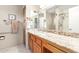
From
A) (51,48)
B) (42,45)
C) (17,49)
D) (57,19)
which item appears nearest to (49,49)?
(51,48)

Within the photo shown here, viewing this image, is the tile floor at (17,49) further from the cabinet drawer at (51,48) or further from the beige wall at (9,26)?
the cabinet drawer at (51,48)

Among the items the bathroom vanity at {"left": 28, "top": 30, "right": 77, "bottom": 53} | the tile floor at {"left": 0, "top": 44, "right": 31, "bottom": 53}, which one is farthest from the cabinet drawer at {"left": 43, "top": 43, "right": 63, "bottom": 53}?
the tile floor at {"left": 0, "top": 44, "right": 31, "bottom": 53}

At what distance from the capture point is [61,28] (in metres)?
1.44

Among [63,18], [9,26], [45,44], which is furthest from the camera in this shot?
[63,18]

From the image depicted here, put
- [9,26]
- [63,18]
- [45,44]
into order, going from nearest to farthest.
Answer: [9,26] → [45,44] → [63,18]

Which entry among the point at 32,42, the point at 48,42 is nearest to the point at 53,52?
the point at 48,42

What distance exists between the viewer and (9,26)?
1.19 m

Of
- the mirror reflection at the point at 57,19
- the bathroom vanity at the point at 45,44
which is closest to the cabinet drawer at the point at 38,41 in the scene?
the bathroom vanity at the point at 45,44

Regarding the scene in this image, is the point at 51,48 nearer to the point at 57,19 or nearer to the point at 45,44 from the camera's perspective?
the point at 45,44

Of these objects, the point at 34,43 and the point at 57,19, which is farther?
the point at 57,19

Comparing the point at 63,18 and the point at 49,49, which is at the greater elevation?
the point at 63,18

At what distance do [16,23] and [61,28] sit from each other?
541 millimetres
